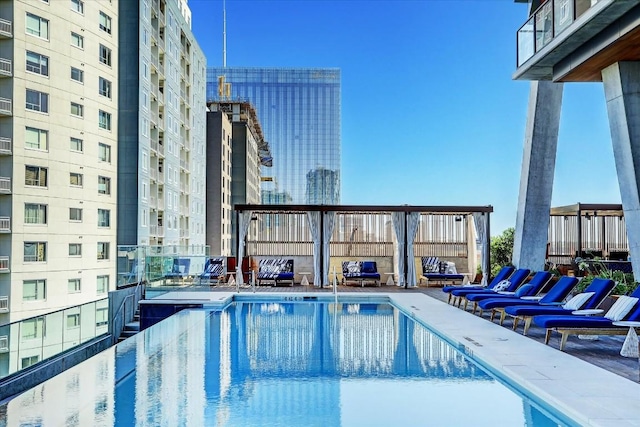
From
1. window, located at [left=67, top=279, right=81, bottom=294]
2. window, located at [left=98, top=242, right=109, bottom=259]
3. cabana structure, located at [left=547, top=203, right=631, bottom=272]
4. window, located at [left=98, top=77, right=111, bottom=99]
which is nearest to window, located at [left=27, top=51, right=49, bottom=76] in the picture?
window, located at [left=98, top=77, right=111, bottom=99]

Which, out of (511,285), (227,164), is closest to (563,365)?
(511,285)

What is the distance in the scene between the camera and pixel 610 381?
5441mm

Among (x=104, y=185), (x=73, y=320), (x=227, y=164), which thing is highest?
(x=227, y=164)

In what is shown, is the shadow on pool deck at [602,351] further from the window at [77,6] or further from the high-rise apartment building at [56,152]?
the window at [77,6]

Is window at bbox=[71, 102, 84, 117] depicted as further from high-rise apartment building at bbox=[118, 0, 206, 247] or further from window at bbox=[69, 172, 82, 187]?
window at bbox=[69, 172, 82, 187]

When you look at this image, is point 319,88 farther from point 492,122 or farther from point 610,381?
point 610,381

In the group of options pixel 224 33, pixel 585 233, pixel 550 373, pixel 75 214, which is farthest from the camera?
pixel 224 33

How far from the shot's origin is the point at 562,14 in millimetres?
10031

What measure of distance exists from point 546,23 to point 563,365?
22.6 ft

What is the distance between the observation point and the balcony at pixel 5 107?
26.9 metres

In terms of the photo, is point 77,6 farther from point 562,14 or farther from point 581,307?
point 581,307

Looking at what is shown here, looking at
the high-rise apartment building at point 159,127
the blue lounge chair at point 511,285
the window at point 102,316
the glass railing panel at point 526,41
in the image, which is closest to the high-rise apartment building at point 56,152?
the high-rise apartment building at point 159,127

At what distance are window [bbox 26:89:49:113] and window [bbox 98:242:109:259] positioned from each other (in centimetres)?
764

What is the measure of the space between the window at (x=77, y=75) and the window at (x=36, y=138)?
3.41 metres
